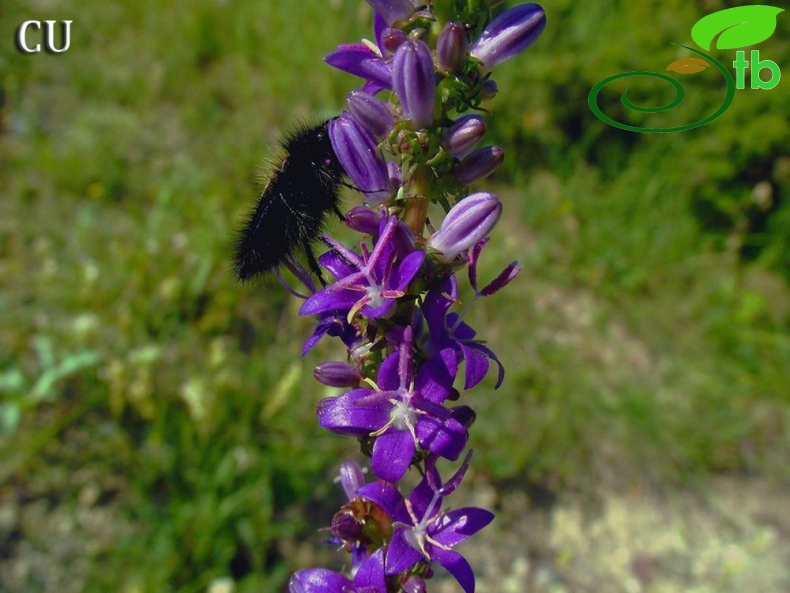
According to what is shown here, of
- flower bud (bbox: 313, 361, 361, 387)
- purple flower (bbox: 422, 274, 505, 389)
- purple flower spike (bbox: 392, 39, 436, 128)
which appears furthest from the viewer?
flower bud (bbox: 313, 361, 361, 387)

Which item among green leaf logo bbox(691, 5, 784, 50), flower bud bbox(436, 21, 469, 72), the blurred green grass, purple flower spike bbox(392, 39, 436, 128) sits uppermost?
green leaf logo bbox(691, 5, 784, 50)

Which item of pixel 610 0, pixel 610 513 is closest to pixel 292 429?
pixel 610 513

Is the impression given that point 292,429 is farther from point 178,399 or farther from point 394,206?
point 394,206

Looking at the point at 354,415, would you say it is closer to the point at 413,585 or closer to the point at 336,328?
the point at 336,328

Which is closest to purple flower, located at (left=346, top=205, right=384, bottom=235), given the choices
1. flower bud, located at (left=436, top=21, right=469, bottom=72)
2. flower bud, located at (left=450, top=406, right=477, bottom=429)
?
flower bud, located at (left=436, top=21, right=469, bottom=72)

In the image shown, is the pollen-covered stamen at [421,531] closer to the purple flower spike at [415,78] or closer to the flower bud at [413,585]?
the flower bud at [413,585]

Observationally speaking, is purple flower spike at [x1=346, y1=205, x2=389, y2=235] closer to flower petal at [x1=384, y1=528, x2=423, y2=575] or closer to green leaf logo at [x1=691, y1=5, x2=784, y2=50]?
flower petal at [x1=384, y1=528, x2=423, y2=575]

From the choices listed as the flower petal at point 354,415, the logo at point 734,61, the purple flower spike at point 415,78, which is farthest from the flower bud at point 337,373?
the logo at point 734,61
